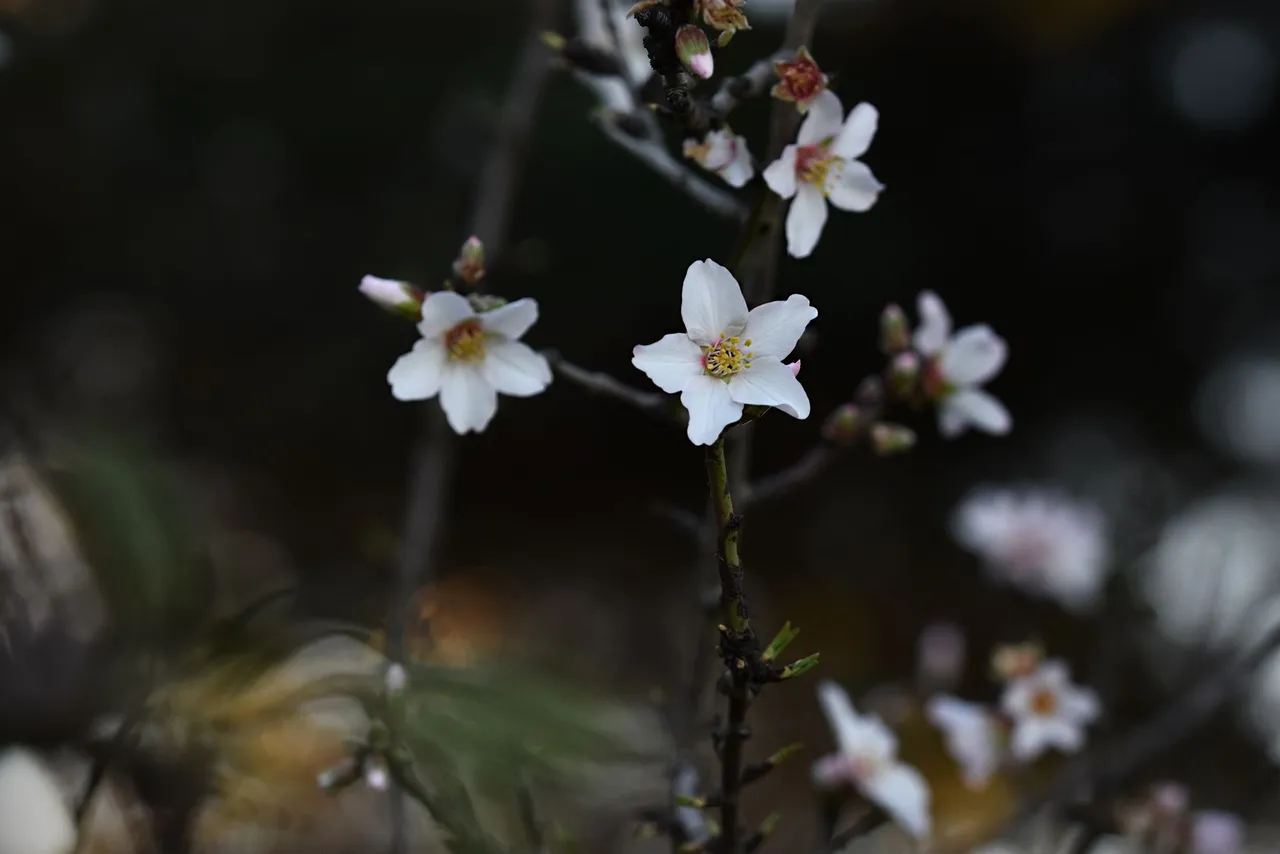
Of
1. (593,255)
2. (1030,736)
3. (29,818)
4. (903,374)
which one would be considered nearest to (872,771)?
(1030,736)

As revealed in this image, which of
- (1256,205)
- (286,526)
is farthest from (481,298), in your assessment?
(1256,205)

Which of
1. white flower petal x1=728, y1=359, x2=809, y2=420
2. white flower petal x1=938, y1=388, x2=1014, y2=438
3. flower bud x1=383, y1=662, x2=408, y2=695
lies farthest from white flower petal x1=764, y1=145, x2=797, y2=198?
flower bud x1=383, y1=662, x2=408, y2=695

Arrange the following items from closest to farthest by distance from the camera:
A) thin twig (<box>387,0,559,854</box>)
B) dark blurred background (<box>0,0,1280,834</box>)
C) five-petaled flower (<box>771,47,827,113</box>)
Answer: five-petaled flower (<box>771,47,827,113</box>) < thin twig (<box>387,0,559,854</box>) < dark blurred background (<box>0,0,1280,834</box>)

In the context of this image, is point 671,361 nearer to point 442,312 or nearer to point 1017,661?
point 442,312

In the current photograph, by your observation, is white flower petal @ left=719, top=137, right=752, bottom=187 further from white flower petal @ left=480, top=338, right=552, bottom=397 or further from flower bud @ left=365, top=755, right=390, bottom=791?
flower bud @ left=365, top=755, right=390, bottom=791

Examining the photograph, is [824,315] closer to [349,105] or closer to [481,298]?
[349,105]

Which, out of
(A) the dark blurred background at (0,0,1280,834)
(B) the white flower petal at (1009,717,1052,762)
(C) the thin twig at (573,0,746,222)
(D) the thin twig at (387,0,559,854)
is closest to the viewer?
(C) the thin twig at (573,0,746,222)
